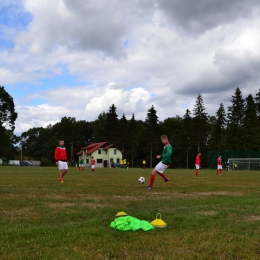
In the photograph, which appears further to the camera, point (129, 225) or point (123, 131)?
point (123, 131)

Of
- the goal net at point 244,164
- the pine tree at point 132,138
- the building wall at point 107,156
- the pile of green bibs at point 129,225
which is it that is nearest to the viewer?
the pile of green bibs at point 129,225

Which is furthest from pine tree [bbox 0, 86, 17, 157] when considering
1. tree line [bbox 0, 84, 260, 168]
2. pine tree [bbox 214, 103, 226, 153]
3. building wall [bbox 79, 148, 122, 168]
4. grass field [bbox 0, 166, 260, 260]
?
grass field [bbox 0, 166, 260, 260]

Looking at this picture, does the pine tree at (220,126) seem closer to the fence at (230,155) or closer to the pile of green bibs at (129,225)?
the fence at (230,155)

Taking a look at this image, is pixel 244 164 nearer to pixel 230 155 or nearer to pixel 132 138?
pixel 230 155

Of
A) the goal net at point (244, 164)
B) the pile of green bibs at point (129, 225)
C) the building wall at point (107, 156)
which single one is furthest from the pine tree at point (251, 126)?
the pile of green bibs at point (129, 225)

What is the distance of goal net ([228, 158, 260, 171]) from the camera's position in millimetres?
52625

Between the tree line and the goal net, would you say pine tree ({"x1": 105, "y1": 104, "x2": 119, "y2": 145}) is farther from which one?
the goal net

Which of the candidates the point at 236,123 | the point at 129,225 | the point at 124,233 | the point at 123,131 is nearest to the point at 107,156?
the point at 123,131

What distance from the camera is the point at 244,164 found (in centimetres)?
5397

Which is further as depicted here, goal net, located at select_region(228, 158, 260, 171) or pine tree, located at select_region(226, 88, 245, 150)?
pine tree, located at select_region(226, 88, 245, 150)

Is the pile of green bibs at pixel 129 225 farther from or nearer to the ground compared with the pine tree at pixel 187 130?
nearer to the ground

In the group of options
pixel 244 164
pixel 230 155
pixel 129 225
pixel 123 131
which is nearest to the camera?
pixel 129 225

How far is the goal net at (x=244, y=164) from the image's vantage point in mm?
52625

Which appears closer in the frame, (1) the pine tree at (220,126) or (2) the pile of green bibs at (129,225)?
(2) the pile of green bibs at (129,225)
